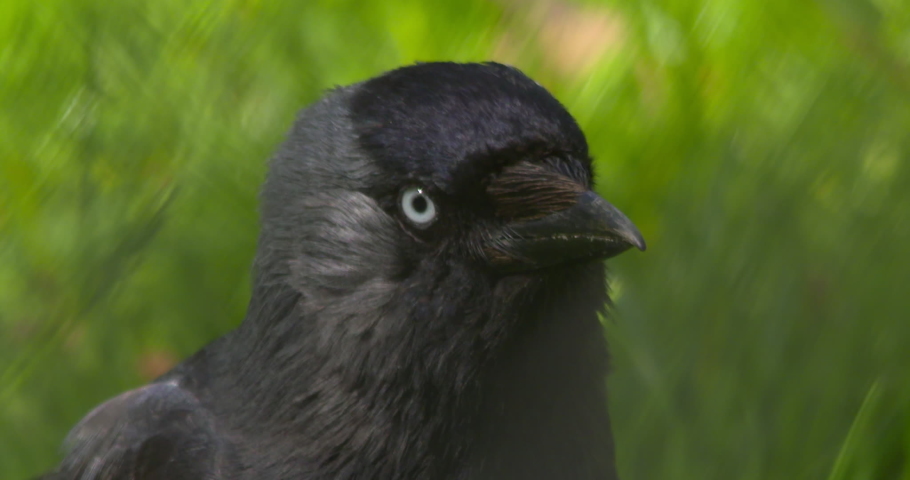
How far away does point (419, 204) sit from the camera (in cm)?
220

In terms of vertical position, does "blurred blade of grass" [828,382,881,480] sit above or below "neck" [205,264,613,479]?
above

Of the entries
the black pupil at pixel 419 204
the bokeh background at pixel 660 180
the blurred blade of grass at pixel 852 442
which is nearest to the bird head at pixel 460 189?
the black pupil at pixel 419 204

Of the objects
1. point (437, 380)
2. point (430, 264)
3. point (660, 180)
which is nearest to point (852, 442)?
point (660, 180)

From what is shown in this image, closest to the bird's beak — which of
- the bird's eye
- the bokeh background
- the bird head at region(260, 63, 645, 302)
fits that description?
the bird head at region(260, 63, 645, 302)

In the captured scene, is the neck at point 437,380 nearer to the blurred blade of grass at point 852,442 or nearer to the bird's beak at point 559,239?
the bird's beak at point 559,239

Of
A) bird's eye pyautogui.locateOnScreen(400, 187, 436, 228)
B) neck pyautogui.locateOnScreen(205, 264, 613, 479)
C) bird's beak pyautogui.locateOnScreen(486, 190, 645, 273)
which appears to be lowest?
neck pyautogui.locateOnScreen(205, 264, 613, 479)

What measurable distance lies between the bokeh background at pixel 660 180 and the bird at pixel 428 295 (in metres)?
0.29

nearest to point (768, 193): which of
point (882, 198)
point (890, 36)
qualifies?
point (882, 198)

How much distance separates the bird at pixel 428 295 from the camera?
7.23 ft

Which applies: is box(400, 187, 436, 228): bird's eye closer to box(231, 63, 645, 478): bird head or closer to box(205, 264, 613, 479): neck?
box(231, 63, 645, 478): bird head

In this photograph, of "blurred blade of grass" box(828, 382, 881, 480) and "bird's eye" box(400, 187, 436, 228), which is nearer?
"bird's eye" box(400, 187, 436, 228)

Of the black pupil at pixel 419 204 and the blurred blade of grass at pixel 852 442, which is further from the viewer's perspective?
the blurred blade of grass at pixel 852 442

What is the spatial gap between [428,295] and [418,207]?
191 millimetres

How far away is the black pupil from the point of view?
2.19 m
